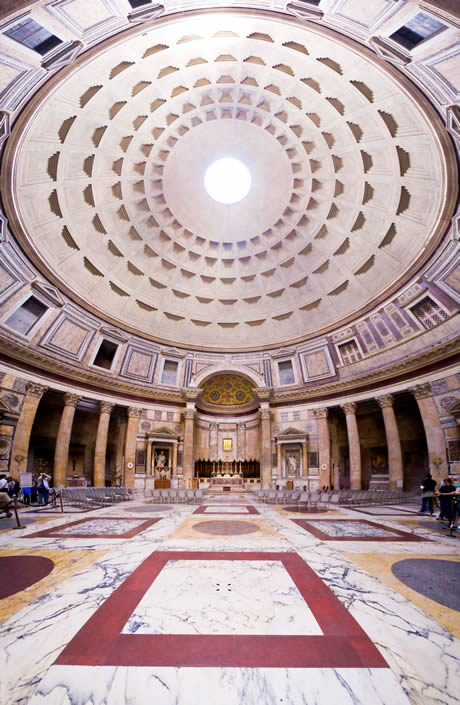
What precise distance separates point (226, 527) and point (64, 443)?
17.2 meters

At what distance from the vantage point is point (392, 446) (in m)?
21.1

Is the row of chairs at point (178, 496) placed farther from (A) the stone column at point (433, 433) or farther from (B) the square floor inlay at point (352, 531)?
(A) the stone column at point (433, 433)

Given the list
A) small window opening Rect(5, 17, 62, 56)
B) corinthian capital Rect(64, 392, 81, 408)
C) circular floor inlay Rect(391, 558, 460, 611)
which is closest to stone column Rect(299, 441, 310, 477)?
corinthian capital Rect(64, 392, 81, 408)

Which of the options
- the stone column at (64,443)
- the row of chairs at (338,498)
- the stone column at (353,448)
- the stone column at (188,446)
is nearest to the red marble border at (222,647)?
the row of chairs at (338,498)

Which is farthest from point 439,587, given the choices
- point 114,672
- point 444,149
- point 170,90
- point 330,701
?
point 170,90

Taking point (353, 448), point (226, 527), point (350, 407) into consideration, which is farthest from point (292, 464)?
point (226, 527)

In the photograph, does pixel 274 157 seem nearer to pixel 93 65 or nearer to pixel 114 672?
pixel 93 65

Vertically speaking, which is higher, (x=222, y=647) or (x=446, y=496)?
(x=222, y=647)

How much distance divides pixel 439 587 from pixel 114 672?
4360 millimetres

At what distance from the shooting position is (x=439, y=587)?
4367mm

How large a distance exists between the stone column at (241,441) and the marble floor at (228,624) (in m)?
25.2

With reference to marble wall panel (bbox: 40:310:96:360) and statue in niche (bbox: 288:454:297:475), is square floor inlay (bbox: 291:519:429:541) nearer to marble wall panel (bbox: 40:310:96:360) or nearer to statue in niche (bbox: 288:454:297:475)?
statue in niche (bbox: 288:454:297:475)

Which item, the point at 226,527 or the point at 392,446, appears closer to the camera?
the point at 226,527

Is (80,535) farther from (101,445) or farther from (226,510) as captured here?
(101,445)
